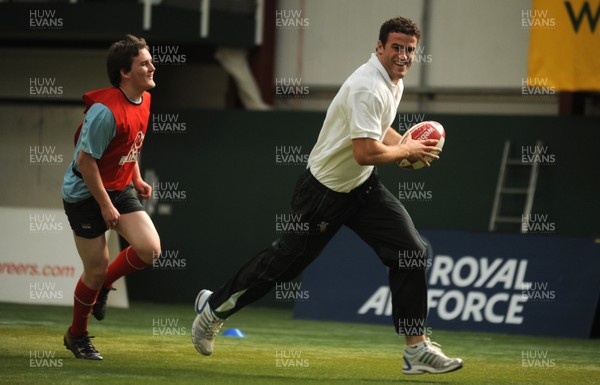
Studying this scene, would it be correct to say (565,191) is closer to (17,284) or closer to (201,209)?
(201,209)

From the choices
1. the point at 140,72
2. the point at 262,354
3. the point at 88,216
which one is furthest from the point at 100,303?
the point at 140,72

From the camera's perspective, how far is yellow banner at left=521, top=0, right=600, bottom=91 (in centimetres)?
1423

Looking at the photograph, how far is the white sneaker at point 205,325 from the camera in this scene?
860cm

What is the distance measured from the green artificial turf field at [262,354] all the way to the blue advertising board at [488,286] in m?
0.31

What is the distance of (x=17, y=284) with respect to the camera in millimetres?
15195

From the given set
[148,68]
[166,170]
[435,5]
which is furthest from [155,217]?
[148,68]

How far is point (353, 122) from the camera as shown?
7.90m

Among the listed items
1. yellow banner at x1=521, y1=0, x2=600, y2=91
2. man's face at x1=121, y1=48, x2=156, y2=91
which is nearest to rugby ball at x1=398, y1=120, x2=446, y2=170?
man's face at x1=121, y1=48, x2=156, y2=91

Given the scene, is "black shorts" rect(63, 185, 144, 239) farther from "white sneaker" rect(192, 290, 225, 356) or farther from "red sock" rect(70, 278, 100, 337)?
"white sneaker" rect(192, 290, 225, 356)

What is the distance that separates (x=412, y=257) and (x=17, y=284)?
8.29 metres

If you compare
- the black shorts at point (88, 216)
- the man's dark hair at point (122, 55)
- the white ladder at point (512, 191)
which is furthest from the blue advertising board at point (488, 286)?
the man's dark hair at point (122, 55)

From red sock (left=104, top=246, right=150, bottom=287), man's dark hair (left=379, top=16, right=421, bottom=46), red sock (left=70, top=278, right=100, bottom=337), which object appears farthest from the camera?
red sock (left=104, top=246, right=150, bottom=287)

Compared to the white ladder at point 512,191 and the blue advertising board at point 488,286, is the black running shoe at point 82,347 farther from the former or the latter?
the white ladder at point 512,191

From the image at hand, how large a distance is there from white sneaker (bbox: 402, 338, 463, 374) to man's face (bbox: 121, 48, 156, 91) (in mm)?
2653
